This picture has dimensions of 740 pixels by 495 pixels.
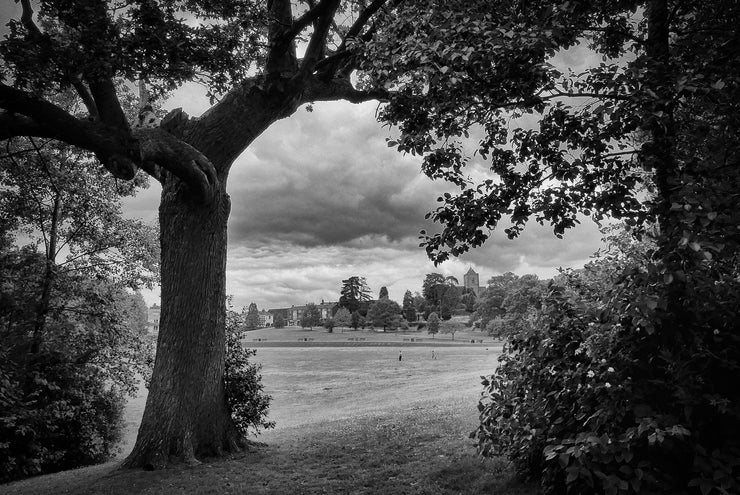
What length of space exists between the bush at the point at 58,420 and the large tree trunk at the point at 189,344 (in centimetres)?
373

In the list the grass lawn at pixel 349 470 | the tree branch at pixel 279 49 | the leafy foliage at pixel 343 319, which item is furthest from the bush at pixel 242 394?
the leafy foliage at pixel 343 319

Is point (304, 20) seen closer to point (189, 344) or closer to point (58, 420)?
point (189, 344)

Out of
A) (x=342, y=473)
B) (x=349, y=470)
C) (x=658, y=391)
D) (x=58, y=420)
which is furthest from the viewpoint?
(x=58, y=420)

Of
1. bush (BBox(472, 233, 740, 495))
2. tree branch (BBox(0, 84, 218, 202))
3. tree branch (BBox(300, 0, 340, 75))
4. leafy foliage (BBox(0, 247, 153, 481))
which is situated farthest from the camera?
leafy foliage (BBox(0, 247, 153, 481))

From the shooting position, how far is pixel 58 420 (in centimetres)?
1302

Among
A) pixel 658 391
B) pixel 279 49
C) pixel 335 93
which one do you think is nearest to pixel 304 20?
pixel 279 49

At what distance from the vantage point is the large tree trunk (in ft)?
30.1

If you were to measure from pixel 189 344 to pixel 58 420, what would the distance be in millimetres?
6567

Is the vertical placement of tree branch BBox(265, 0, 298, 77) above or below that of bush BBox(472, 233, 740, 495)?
above

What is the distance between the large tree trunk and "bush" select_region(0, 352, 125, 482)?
3.73 m

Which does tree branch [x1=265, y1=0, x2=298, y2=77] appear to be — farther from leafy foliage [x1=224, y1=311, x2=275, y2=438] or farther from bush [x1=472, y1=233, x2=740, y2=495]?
bush [x1=472, y1=233, x2=740, y2=495]

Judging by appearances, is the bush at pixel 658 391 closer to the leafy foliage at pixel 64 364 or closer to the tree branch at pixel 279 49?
the tree branch at pixel 279 49

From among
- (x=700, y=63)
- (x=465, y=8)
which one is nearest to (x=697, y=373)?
(x=700, y=63)

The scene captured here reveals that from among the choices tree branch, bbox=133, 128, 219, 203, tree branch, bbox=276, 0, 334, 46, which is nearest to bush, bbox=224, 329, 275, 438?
tree branch, bbox=133, 128, 219, 203
